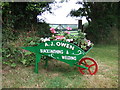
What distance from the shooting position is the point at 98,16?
33.6 feet

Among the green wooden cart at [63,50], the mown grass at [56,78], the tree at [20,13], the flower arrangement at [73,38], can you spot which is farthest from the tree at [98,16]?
the green wooden cart at [63,50]

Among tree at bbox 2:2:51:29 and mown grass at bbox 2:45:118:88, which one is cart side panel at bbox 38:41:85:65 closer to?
mown grass at bbox 2:45:118:88

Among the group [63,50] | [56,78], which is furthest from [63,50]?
[56,78]

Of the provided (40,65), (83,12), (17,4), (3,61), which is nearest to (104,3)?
(83,12)

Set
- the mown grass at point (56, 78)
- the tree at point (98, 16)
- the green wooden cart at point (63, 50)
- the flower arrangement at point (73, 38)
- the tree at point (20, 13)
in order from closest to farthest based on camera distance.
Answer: the mown grass at point (56, 78)
the green wooden cart at point (63, 50)
the flower arrangement at point (73, 38)
the tree at point (20, 13)
the tree at point (98, 16)

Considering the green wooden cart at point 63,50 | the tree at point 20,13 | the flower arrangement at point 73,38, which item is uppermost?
the tree at point 20,13

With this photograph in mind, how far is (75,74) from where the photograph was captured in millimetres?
4188

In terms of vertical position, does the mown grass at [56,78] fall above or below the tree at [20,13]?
below

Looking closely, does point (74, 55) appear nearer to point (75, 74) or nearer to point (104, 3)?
point (75, 74)

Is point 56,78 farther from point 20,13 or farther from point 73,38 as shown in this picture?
point 20,13

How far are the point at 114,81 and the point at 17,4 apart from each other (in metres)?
5.34

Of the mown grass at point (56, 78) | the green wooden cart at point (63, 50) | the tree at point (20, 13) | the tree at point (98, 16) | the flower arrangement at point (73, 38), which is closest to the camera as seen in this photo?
the mown grass at point (56, 78)

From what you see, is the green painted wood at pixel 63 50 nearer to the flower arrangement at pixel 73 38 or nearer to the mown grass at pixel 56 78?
the flower arrangement at pixel 73 38

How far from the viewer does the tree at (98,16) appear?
9.86 meters
